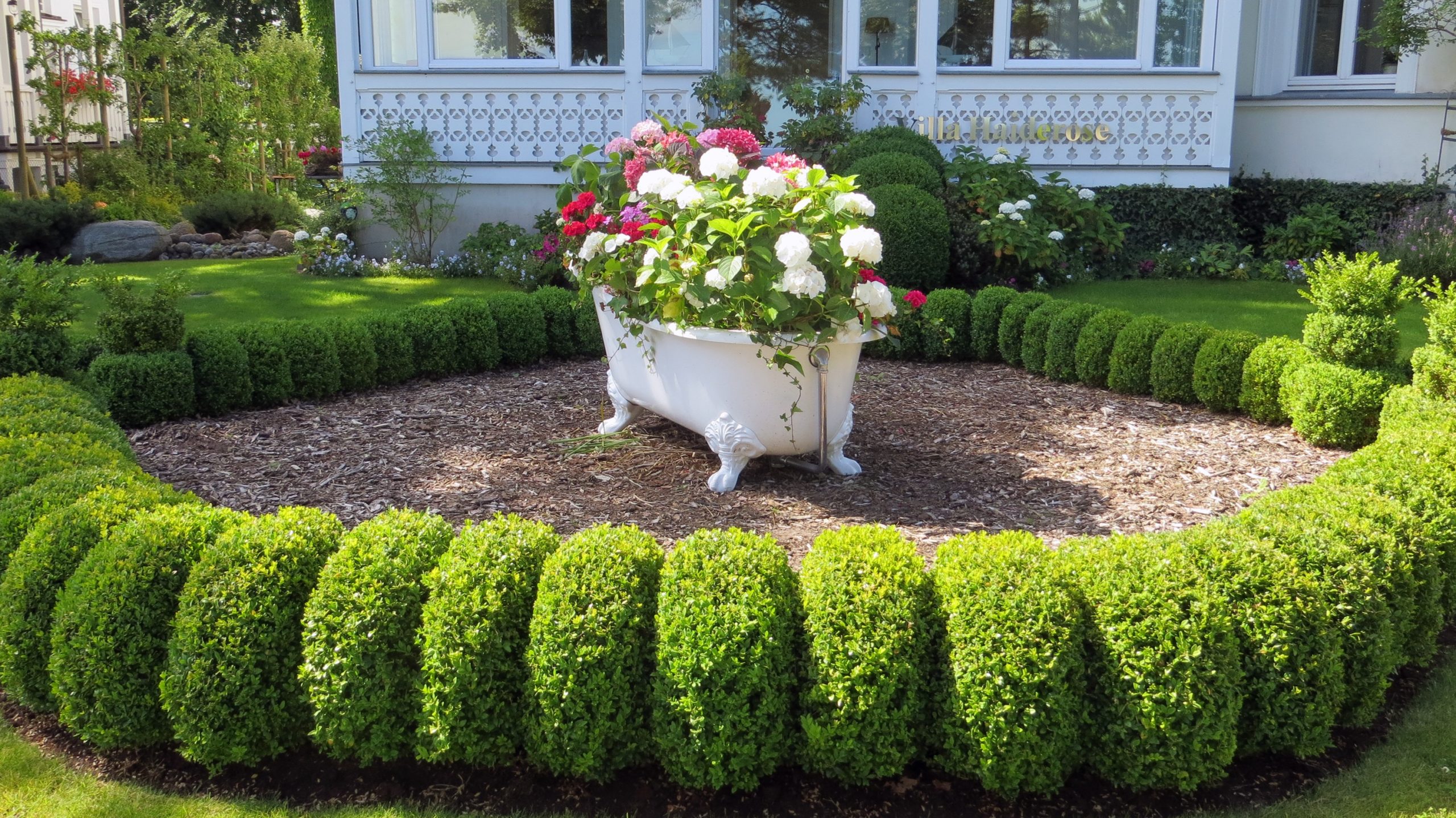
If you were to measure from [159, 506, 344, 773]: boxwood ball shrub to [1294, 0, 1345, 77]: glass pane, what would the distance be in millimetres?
13516

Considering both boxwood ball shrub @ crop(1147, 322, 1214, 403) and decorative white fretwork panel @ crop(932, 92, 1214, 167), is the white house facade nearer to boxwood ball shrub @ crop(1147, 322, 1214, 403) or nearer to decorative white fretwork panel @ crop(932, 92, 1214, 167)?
decorative white fretwork panel @ crop(932, 92, 1214, 167)

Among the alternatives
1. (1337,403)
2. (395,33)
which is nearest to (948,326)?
(1337,403)

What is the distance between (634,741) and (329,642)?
933 mm

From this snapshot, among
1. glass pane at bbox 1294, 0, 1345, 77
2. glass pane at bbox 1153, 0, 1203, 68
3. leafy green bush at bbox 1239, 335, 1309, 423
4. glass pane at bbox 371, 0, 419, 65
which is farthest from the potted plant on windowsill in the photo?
glass pane at bbox 1294, 0, 1345, 77

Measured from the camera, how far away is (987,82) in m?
12.4

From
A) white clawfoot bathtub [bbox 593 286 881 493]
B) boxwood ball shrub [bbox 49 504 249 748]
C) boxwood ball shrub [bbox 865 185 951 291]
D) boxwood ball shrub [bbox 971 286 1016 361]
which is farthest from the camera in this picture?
boxwood ball shrub [bbox 865 185 951 291]

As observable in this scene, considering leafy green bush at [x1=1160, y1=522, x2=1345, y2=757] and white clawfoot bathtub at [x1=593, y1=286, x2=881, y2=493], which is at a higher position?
white clawfoot bathtub at [x1=593, y1=286, x2=881, y2=493]

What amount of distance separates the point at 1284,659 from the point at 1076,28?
11.1 m

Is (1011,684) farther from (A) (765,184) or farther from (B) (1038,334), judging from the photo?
(B) (1038,334)

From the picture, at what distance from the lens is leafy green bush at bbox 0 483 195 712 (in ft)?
11.6

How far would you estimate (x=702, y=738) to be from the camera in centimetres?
314

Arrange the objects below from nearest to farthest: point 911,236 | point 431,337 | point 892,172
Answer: point 431,337
point 911,236
point 892,172

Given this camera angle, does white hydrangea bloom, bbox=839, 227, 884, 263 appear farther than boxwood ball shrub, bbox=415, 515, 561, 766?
Yes

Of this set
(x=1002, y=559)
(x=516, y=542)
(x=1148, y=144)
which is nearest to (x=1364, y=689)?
(x=1002, y=559)
